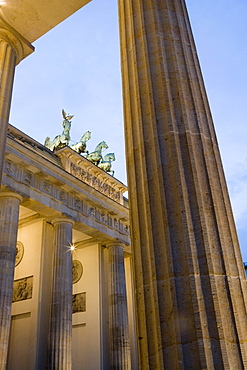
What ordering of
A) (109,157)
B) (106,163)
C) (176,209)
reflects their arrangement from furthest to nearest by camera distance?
(109,157) → (106,163) → (176,209)

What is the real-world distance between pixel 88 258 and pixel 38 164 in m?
10.3

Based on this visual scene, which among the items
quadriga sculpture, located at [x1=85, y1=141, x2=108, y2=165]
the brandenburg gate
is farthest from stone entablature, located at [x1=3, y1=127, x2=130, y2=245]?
the brandenburg gate

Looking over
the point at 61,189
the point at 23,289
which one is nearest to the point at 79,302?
the point at 23,289

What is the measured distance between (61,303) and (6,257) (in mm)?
4817

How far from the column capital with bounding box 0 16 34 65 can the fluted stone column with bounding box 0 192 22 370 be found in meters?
10.1

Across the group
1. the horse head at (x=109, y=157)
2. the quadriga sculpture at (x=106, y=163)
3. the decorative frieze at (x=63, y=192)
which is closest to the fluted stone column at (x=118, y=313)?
the decorative frieze at (x=63, y=192)

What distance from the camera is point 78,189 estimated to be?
24.8 meters

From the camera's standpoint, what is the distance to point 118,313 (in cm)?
2580

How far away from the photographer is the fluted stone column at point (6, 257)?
17312 mm

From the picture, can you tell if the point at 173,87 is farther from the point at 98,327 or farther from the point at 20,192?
the point at 98,327

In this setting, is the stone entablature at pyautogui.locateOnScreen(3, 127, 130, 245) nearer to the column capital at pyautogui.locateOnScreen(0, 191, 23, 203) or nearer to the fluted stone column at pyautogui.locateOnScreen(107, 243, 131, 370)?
the column capital at pyautogui.locateOnScreen(0, 191, 23, 203)

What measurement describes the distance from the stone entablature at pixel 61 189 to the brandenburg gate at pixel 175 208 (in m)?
14.4

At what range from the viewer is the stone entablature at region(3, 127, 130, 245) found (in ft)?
68.7

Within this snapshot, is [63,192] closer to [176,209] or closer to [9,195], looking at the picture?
[9,195]
